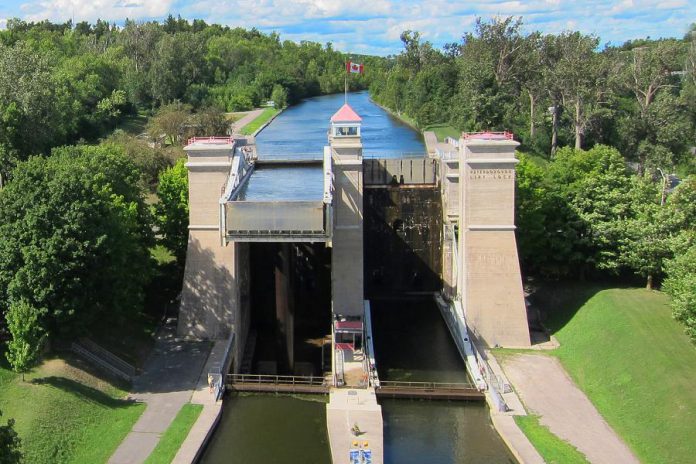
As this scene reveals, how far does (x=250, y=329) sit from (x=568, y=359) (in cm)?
1509

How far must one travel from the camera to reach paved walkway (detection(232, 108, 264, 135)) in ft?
316

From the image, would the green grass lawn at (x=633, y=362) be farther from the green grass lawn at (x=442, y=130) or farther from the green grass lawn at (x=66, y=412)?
the green grass lawn at (x=442, y=130)

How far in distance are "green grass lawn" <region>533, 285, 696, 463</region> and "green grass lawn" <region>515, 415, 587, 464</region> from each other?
6.69 ft

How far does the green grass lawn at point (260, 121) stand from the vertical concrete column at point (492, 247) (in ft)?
201

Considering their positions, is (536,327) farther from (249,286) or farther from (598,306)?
(249,286)

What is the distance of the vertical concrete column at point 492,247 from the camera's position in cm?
3256

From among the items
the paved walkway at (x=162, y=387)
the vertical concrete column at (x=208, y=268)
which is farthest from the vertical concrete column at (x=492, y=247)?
the paved walkway at (x=162, y=387)

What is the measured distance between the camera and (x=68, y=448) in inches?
886

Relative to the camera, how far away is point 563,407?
26.5 meters

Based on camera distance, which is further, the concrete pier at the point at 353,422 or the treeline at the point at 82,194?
the treeline at the point at 82,194

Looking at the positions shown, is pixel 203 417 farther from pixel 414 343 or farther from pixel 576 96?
pixel 576 96

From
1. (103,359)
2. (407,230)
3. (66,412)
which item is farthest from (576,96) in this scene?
(66,412)

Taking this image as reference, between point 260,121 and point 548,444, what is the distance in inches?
3509

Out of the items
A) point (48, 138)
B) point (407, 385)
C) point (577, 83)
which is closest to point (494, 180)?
point (407, 385)
